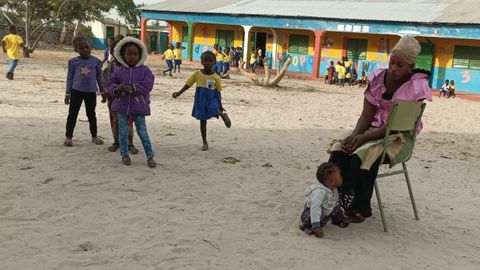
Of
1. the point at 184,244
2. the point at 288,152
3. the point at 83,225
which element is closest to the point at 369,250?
the point at 184,244

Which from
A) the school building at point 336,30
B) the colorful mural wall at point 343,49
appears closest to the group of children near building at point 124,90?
the school building at point 336,30

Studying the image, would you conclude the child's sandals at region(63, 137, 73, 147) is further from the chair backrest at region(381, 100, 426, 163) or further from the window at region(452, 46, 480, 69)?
the window at region(452, 46, 480, 69)

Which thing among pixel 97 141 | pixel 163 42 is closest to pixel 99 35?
pixel 163 42

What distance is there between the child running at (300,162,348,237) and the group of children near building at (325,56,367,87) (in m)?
18.5

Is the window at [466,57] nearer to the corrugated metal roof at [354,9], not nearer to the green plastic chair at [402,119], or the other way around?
the corrugated metal roof at [354,9]

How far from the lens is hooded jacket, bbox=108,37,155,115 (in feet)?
18.5

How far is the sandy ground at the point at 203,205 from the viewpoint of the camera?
350cm

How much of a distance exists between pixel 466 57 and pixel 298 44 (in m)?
8.24

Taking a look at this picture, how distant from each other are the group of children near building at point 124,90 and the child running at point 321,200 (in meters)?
2.31

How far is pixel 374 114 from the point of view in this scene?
442 cm

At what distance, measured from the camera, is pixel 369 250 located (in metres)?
3.79

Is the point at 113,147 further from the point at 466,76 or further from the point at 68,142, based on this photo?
the point at 466,76

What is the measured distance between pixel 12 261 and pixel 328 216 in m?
2.26

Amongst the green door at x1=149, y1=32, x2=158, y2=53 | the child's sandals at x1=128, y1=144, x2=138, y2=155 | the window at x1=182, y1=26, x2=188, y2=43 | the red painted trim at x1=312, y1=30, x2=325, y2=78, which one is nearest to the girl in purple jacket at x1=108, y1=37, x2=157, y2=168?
the child's sandals at x1=128, y1=144, x2=138, y2=155
